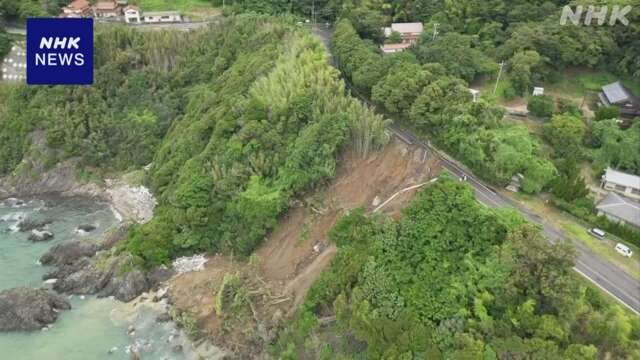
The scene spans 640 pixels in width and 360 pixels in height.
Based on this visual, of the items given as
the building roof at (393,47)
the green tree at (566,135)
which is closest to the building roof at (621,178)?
the green tree at (566,135)

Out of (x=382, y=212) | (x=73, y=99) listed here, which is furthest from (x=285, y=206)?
(x=73, y=99)

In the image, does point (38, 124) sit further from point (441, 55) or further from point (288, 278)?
point (441, 55)

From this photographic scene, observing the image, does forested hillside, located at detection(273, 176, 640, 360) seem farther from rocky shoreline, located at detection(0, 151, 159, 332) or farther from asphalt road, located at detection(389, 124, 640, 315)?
rocky shoreline, located at detection(0, 151, 159, 332)

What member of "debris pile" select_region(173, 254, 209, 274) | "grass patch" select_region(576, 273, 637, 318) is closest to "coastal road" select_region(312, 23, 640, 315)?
"grass patch" select_region(576, 273, 637, 318)

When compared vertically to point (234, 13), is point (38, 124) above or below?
below

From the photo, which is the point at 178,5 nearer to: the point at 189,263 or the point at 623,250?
the point at 189,263

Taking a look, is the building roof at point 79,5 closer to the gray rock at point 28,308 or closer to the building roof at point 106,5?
the building roof at point 106,5
